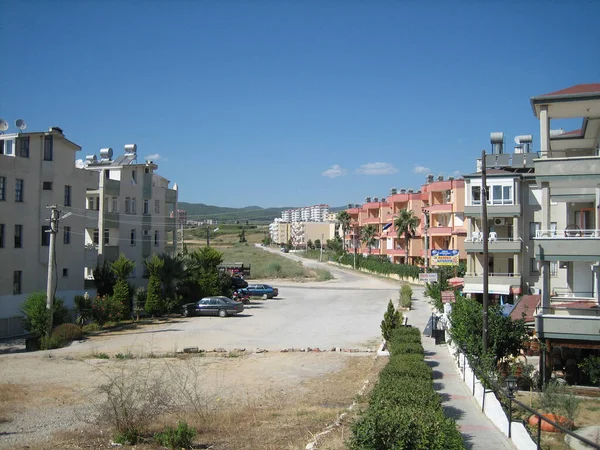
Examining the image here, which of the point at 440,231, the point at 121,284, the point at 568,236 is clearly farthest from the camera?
the point at 440,231

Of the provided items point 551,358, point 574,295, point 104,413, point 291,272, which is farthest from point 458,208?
point 104,413

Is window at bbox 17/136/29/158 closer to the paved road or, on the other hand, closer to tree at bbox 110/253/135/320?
tree at bbox 110/253/135/320

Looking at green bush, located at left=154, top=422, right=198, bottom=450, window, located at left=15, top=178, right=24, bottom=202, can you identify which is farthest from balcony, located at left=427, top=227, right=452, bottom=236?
green bush, located at left=154, top=422, right=198, bottom=450

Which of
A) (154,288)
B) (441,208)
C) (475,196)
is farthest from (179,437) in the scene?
(441,208)

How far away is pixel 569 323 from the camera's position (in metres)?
20.1

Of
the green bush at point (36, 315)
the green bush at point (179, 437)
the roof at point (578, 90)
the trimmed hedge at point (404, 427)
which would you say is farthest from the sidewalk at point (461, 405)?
the green bush at point (36, 315)

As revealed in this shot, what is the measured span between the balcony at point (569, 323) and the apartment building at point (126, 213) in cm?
3250

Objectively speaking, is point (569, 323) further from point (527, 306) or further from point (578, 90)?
point (578, 90)

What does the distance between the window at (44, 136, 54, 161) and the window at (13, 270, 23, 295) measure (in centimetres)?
760

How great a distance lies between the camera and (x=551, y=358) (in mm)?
20953

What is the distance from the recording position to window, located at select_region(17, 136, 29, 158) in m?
36.4

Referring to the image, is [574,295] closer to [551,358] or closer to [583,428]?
[551,358]

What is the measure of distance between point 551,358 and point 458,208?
48.9 metres

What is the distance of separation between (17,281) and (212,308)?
14.1m
